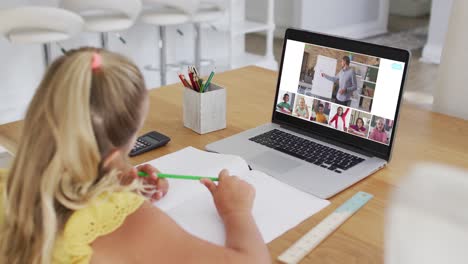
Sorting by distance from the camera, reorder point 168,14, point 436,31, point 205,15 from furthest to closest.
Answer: point 436,31, point 205,15, point 168,14

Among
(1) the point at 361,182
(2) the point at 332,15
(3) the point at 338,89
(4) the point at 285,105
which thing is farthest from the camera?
(2) the point at 332,15

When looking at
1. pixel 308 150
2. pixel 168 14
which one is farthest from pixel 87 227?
pixel 168 14

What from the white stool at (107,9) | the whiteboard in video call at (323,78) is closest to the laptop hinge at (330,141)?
the whiteboard in video call at (323,78)

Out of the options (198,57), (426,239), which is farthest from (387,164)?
(198,57)

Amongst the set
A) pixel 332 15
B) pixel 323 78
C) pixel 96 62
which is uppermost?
pixel 96 62

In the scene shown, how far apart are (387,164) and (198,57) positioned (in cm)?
282

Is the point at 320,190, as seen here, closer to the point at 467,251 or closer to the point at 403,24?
the point at 467,251

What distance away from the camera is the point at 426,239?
1.20 feet

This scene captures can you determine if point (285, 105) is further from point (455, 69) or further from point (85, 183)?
point (85, 183)

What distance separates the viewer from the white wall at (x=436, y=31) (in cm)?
491

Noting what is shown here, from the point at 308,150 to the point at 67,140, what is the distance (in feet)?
2.23

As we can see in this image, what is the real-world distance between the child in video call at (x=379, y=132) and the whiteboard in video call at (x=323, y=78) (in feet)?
0.44

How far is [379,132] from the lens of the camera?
3.95 ft

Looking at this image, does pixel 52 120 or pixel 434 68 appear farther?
pixel 434 68
